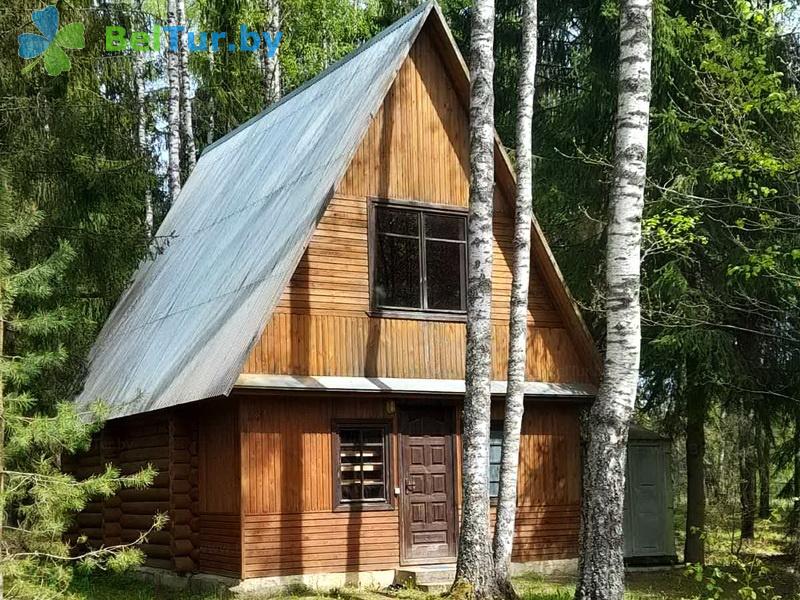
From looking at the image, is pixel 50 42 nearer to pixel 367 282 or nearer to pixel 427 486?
pixel 367 282

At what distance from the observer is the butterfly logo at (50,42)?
637 inches

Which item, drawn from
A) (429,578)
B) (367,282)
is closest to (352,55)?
(367,282)

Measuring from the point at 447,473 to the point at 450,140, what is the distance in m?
4.62

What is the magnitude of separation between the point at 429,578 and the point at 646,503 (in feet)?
16.4

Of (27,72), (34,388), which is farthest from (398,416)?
(27,72)

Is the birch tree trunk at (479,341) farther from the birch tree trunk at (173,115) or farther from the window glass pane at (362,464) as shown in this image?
the birch tree trunk at (173,115)

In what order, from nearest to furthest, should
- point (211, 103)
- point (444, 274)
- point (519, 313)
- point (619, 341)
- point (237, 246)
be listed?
1. point (619, 341)
2. point (519, 313)
3. point (444, 274)
4. point (237, 246)
5. point (211, 103)

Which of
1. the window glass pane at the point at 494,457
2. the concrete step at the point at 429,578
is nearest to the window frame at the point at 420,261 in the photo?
the window glass pane at the point at 494,457

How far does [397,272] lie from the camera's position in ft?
50.4

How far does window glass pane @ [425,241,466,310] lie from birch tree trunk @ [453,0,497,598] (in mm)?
2641

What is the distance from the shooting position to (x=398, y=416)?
49.9 feet

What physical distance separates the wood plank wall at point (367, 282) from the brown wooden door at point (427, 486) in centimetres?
68

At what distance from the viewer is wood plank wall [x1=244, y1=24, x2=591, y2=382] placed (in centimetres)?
1440

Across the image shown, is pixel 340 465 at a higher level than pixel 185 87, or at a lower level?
lower
